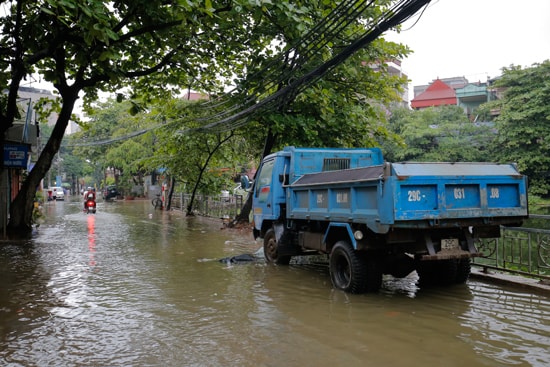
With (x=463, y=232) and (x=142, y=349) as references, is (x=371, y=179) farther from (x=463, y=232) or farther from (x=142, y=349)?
(x=142, y=349)

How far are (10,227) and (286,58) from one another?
1028cm

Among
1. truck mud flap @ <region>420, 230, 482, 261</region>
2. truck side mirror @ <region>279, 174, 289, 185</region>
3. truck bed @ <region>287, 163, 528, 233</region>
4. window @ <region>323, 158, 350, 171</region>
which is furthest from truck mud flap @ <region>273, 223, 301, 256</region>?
truck mud flap @ <region>420, 230, 482, 261</region>

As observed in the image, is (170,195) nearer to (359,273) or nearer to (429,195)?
(359,273)

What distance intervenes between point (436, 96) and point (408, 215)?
5586cm

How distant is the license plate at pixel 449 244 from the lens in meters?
6.05

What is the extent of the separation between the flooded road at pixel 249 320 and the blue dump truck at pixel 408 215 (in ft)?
1.45

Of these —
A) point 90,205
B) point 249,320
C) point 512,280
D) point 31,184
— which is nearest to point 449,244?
point 512,280

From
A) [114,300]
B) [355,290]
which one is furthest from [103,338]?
[355,290]

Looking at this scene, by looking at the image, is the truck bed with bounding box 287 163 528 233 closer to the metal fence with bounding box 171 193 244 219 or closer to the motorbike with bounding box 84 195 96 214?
the metal fence with bounding box 171 193 244 219

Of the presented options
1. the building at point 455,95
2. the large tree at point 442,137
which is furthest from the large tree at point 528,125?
the building at point 455,95

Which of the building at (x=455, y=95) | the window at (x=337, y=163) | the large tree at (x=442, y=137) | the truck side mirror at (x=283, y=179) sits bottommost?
the truck side mirror at (x=283, y=179)

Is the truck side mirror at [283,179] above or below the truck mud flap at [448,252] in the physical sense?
above

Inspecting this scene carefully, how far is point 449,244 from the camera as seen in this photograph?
19.9 ft

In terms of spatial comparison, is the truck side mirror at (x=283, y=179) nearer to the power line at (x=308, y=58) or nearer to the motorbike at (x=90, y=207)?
the power line at (x=308, y=58)
